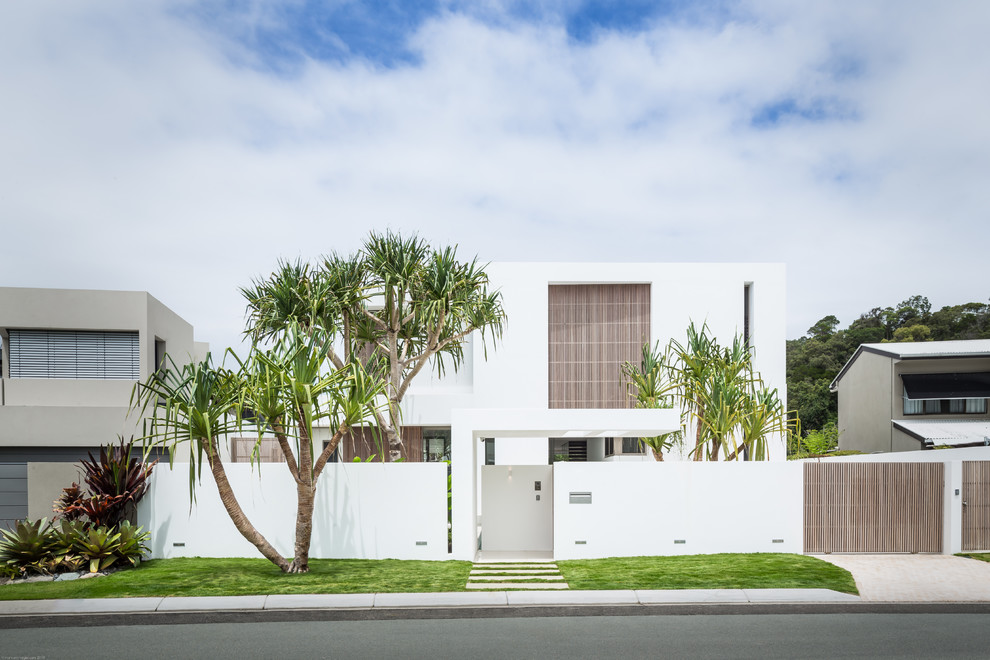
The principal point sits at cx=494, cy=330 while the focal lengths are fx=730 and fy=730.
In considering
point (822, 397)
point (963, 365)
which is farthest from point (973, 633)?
point (822, 397)

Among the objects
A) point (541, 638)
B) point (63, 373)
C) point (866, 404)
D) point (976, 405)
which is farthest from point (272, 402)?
point (866, 404)

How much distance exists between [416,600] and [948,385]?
24.2 m

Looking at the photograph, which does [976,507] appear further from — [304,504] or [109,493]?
[109,493]

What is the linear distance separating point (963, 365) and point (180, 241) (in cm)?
2711

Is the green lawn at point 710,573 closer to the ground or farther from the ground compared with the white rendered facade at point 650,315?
closer to the ground

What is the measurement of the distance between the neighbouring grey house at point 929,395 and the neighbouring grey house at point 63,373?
983 inches

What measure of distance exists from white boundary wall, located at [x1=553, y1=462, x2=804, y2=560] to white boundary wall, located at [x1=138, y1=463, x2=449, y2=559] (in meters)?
2.58

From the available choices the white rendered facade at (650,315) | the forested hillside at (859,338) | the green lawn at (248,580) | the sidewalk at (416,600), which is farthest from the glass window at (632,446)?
the forested hillside at (859,338)

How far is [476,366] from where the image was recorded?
24.2m

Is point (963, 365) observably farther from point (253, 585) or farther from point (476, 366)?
point (253, 585)

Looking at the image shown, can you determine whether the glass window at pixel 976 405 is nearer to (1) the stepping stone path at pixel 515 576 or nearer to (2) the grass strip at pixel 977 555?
(2) the grass strip at pixel 977 555

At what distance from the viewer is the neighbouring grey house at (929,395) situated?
2598cm

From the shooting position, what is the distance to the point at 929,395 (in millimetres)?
26844

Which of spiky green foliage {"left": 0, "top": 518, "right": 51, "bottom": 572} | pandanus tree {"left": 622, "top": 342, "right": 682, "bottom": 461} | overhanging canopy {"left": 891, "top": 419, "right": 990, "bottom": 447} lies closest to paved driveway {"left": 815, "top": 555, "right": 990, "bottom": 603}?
pandanus tree {"left": 622, "top": 342, "right": 682, "bottom": 461}
